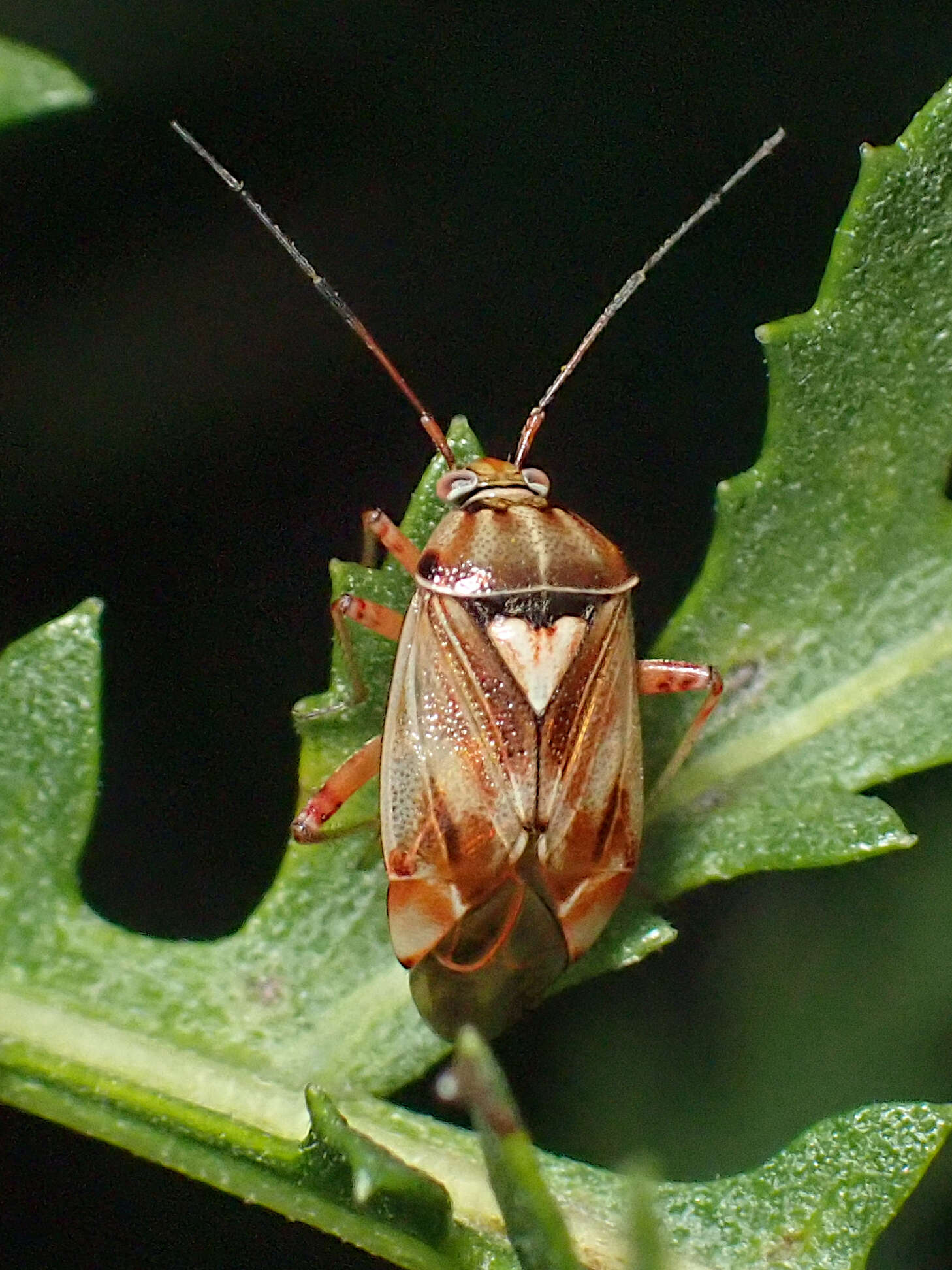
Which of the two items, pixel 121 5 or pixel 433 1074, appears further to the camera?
pixel 121 5

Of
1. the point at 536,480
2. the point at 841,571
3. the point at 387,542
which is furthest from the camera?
the point at 536,480

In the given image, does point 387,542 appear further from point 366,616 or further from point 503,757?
point 503,757

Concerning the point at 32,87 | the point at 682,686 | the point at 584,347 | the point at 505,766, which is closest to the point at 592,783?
the point at 505,766

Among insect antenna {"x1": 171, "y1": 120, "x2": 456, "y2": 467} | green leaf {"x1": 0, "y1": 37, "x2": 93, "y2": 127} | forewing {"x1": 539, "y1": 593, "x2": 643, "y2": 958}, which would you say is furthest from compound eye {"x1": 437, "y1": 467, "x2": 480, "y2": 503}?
green leaf {"x1": 0, "y1": 37, "x2": 93, "y2": 127}

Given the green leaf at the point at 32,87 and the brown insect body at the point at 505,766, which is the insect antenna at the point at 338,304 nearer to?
the brown insect body at the point at 505,766

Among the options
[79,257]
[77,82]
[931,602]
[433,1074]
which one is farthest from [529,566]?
[79,257]

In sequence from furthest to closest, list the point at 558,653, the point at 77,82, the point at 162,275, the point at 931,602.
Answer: the point at 162,275 < the point at 558,653 < the point at 931,602 < the point at 77,82

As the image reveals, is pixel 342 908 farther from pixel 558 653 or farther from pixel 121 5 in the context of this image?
pixel 121 5
